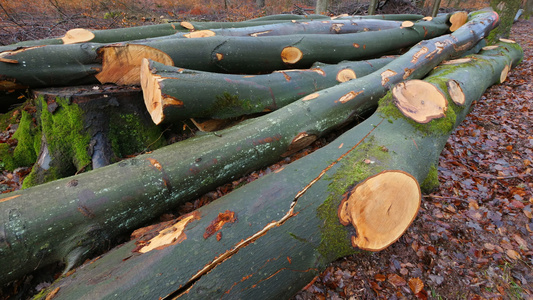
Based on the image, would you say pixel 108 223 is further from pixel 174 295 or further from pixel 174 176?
pixel 174 295

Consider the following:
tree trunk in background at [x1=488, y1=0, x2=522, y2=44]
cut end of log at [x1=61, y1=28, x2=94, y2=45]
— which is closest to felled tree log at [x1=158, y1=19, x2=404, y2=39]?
cut end of log at [x1=61, y1=28, x2=94, y2=45]

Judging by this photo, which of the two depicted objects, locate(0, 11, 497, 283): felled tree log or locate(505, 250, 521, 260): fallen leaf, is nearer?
locate(0, 11, 497, 283): felled tree log

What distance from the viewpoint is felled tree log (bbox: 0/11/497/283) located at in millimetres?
1771

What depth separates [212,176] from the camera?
2.49 m

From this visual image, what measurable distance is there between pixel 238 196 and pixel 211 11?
1400 cm

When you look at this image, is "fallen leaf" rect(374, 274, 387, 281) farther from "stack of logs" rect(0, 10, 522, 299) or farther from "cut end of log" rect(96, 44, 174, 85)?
"cut end of log" rect(96, 44, 174, 85)

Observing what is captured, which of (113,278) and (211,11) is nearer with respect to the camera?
(113,278)

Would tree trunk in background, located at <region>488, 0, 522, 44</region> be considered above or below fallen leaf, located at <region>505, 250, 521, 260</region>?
above

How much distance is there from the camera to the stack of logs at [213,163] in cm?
161

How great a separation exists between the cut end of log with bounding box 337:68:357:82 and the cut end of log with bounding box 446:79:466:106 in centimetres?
139

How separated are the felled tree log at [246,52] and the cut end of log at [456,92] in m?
2.17

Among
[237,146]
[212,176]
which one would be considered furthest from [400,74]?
[212,176]

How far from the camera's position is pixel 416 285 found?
2078 millimetres

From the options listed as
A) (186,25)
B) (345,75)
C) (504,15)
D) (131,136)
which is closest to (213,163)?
(131,136)
